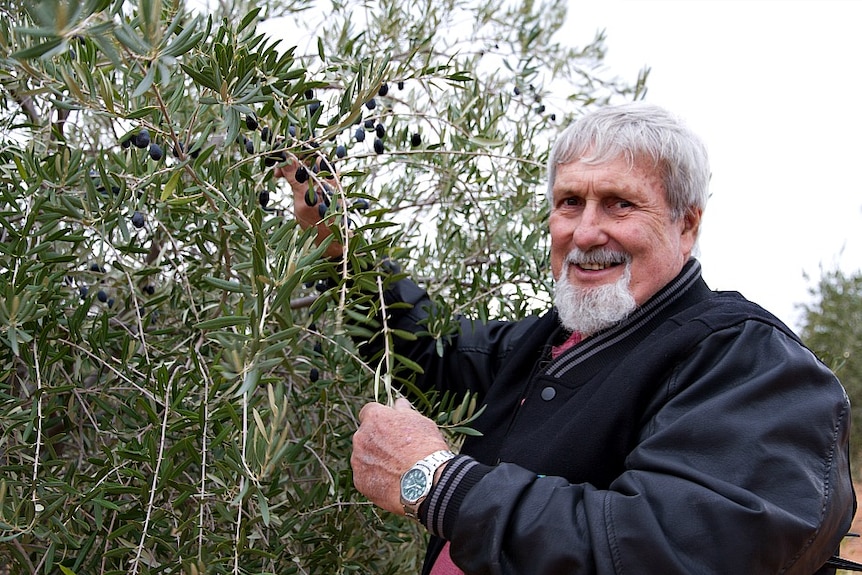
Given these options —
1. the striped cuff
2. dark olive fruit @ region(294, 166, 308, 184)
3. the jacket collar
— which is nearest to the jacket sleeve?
the striped cuff

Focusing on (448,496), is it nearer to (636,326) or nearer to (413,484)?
(413,484)

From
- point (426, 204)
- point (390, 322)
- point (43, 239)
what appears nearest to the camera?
point (43, 239)

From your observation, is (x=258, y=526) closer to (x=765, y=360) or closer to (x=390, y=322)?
(x=390, y=322)

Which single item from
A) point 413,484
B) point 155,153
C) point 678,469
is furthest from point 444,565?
point 155,153

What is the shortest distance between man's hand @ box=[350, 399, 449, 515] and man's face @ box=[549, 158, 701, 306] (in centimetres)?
54

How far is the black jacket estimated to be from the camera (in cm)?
132

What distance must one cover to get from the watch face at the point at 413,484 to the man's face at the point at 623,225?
63 cm

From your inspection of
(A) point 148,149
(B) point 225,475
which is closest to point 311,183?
(A) point 148,149

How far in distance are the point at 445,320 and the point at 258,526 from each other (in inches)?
24.7

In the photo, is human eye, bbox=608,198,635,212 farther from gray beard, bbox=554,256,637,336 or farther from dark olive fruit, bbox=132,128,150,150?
dark olive fruit, bbox=132,128,150,150

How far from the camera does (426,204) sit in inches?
102

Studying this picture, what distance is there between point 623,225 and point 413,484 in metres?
0.76

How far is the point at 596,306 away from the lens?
1.84 m

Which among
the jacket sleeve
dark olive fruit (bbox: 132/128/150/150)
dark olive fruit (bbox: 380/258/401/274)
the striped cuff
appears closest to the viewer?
the jacket sleeve
